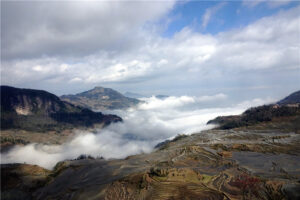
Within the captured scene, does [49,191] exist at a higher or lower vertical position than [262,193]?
higher

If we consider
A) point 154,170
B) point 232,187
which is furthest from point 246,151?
point 154,170

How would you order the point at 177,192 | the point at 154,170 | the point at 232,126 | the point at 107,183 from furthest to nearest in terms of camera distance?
the point at 232,126 → the point at 154,170 → the point at 107,183 → the point at 177,192

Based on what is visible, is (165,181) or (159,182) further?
(165,181)

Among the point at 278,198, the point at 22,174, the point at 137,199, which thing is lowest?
the point at 278,198

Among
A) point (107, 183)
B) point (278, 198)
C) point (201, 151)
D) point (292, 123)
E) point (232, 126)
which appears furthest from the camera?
point (232, 126)

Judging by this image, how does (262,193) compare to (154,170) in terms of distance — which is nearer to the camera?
(262,193)

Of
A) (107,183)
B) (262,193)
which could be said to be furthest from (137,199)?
(262,193)

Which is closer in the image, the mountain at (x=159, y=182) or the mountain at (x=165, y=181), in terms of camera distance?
the mountain at (x=159, y=182)

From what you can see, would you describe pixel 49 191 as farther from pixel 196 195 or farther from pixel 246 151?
pixel 246 151

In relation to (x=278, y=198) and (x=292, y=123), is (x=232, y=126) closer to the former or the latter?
(x=292, y=123)

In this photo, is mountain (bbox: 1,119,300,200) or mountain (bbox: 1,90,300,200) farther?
mountain (bbox: 1,90,300,200)
